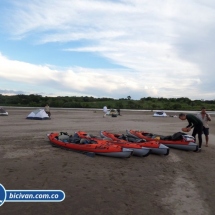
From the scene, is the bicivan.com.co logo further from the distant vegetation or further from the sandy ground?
the distant vegetation

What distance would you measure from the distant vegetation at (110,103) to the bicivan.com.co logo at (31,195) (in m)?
65.4

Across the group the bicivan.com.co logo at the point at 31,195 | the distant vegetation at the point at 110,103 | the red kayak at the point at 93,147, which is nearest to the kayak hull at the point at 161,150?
the red kayak at the point at 93,147

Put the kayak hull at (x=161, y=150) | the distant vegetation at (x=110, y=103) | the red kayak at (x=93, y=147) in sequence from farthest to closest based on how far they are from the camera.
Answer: the distant vegetation at (x=110, y=103) < the kayak hull at (x=161, y=150) < the red kayak at (x=93, y=147)

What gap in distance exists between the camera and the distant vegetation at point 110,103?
72625 mm

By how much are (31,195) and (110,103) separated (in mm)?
74815

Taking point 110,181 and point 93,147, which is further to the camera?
point 93,147

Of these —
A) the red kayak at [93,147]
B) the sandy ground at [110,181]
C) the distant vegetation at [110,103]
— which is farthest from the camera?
the distant vegetation at [110,103]

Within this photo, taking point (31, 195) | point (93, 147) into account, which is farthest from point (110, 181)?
point (93, 147)

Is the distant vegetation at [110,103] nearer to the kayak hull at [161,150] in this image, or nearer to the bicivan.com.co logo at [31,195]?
the kayak hull at [161,150]

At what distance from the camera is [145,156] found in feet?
32.8

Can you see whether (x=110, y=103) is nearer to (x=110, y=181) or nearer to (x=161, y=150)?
(x=161, y=150)

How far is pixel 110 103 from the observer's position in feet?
264

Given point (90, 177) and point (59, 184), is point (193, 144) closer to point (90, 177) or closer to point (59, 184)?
point (90, 177)

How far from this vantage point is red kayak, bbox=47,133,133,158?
31.2 ft
